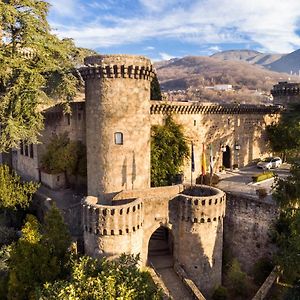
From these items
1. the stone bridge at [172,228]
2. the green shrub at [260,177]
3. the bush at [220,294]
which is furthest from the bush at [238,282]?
the green shrub at [260,177]

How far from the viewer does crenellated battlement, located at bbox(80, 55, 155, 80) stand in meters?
20.9

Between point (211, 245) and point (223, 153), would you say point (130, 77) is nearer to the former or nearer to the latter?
point (211, 245)

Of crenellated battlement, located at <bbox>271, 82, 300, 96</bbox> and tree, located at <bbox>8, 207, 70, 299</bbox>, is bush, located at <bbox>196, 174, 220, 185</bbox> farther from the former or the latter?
crenellated battlement, located at <bbox>271, 82, 300, 96</bbox>

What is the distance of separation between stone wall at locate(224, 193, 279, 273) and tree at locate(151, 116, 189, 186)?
215 inches

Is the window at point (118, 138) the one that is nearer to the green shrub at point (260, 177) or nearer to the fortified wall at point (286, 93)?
the green shrub at point (260, 177)

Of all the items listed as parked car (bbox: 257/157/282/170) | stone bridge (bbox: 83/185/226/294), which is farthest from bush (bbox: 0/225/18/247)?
parked car (bbox: 257/157/282/170)

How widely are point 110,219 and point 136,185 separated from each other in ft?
14.8

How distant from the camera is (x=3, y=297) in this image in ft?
59.5

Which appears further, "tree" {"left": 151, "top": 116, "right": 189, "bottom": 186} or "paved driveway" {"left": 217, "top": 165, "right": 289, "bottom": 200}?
"paved driveway" {"left": 217, "top": 165, "right": 289, "bottom": 200}

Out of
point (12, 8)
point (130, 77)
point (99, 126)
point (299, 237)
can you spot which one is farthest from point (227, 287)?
point (12, 8)

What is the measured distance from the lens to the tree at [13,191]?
973 inches

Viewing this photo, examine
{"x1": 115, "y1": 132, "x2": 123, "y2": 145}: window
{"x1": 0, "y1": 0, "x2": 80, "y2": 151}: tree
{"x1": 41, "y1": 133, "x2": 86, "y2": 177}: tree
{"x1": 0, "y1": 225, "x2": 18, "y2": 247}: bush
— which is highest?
{"x1": 0, "y1": 0, "x2": 80, "y2": 151}: tree

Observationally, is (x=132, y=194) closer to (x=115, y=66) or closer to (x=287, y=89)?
(x=115, y=66)

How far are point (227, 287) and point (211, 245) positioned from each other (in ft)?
10.6
